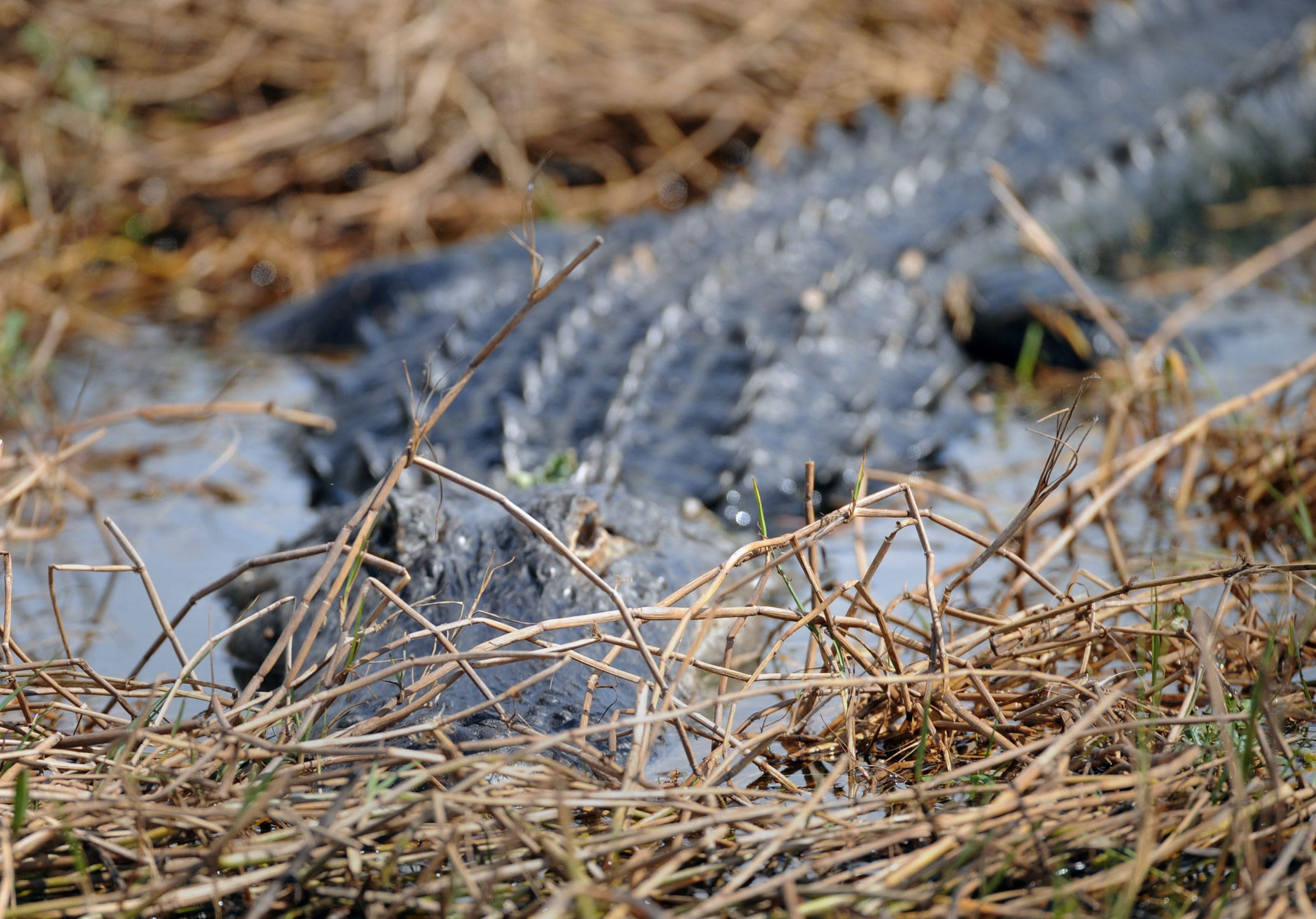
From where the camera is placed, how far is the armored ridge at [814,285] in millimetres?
2662

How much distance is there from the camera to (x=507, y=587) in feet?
5.52

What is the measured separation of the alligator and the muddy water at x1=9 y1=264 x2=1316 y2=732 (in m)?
0.16

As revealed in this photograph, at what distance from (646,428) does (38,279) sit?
7.38 ft

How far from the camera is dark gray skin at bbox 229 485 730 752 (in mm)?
1504

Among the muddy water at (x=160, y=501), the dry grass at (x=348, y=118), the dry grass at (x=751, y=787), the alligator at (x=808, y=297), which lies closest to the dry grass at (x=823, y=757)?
the dry grass at (x=751, y=787)

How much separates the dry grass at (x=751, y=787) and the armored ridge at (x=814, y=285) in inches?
23.6

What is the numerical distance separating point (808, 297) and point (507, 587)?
5.55 ft

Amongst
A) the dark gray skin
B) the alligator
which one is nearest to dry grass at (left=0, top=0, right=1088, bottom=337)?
the alligator

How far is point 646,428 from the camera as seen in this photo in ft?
8.69

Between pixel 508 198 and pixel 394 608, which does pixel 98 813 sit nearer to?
pixel 394 608

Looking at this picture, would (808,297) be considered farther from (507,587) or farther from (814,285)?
(507,587)

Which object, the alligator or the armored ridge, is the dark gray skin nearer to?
the alligator

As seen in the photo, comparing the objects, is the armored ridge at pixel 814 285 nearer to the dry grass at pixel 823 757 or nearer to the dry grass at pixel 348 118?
the dry grass at pixel 823 757

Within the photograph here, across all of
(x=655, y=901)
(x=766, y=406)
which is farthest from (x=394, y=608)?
(x=766, y=406)
